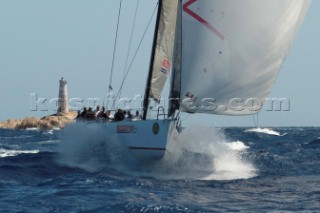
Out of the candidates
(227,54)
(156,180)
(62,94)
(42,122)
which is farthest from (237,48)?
(42,122)

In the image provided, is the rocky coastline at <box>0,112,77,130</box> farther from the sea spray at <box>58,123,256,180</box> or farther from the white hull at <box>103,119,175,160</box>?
the white hull at <box>103,119,175,160</box>

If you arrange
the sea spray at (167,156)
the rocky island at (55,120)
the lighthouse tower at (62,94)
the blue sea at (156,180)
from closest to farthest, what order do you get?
the blue sea at (156,180), the sea spray at (167,156), the lighthouse tower at (62,94), the rocky island at (55,120)

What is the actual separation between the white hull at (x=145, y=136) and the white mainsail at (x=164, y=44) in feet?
6.01

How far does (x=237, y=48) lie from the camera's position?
19.5 m

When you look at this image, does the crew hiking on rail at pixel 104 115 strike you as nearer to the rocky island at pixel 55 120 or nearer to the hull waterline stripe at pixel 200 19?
the hull waterline stripe at pixel 200 19

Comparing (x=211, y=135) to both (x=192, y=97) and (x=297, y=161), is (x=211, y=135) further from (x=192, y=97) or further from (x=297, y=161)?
(x=297, y=161)

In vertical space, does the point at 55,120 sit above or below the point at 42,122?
above

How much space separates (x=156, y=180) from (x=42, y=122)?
81128mm

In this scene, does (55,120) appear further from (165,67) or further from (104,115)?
(165,67)

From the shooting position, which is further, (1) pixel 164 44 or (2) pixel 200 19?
(1) pixel 164 44

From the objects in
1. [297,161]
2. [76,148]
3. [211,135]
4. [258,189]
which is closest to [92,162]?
[76,148]

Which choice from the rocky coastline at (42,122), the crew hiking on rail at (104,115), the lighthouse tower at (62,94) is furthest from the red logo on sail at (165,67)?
the lighthouse tower at (62,94)

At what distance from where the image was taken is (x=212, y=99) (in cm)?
1984

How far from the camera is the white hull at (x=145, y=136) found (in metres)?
20.4
